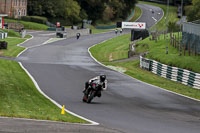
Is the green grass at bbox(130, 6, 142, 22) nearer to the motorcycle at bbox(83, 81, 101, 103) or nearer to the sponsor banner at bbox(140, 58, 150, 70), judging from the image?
the sponsor banner at bbox(140, 58, 150, 70)

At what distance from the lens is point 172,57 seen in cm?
4216

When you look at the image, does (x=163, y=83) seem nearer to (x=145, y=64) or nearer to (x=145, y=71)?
(x=145, y=71)

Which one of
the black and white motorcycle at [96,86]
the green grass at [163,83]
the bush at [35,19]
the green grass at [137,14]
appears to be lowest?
the green grass at [163,83]

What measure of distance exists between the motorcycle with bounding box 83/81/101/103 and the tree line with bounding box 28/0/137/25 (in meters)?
92.7

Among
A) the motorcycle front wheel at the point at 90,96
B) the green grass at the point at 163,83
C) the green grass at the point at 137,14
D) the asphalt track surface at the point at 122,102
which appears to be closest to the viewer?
the asphalt track surface at the point at 122,102

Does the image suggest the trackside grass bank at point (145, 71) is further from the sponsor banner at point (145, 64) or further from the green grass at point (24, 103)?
the green grass at point (24, 103)

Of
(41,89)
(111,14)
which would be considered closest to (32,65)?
(41,89)

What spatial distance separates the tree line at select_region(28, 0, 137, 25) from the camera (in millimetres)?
114137

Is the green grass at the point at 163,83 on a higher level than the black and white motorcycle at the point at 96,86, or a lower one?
lower

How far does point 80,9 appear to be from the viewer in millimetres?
128500

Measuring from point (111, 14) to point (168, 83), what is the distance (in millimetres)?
103050

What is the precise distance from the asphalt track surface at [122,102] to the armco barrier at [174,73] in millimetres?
3723

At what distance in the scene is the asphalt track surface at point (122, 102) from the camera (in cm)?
1673

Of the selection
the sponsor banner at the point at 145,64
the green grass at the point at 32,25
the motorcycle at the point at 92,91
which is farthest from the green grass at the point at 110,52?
the green grass at the point at 32,25
